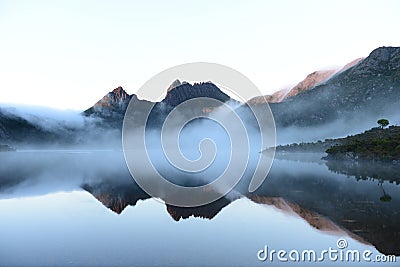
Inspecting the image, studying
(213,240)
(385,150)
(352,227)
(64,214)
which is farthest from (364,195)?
(385,150)

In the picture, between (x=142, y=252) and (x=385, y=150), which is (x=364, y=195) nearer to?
(x=142, y=252)

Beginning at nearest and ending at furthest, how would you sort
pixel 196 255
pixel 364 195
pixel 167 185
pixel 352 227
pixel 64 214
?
1. pixel 196 255
2. pixel 352 227
3. pixel 64 214
4. pixel 364 195
5. pixel 167 185

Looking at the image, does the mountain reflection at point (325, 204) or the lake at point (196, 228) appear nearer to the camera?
the lake at point (196, 228)

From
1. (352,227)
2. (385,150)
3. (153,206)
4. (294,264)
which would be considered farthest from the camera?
(385,150)

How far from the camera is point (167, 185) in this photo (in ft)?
191

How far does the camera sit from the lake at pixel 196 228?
66.9 ft

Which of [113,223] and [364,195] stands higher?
[113,223]

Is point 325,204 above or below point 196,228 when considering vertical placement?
below

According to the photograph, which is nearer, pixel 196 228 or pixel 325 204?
pixel 196 228

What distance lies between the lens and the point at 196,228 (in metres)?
28.5

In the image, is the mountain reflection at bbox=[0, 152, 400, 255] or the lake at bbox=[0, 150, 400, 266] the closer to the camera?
the lake at bbox=[0, 150, 400, 266]

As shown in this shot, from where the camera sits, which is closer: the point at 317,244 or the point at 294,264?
the point at 294,264

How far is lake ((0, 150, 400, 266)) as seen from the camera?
66.9 ft

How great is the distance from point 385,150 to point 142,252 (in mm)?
113207
